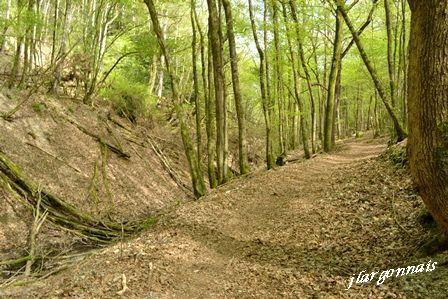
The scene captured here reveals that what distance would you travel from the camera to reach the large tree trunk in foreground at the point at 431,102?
11.5ft

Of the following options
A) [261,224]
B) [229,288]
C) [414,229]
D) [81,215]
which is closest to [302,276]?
[229,288]

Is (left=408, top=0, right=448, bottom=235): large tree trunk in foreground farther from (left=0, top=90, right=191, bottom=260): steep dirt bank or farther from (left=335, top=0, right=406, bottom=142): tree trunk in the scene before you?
(left=0, top=90, right=191, bottom=260): steep dirt bank

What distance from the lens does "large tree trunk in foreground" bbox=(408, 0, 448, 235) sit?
349 cm

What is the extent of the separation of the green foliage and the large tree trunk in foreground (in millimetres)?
17555

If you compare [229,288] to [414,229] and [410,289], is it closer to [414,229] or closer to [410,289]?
[410,289]

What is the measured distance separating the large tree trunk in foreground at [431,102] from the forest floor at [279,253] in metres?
1.07

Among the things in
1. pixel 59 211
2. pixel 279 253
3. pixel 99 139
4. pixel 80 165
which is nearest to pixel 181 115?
pixel 59 211

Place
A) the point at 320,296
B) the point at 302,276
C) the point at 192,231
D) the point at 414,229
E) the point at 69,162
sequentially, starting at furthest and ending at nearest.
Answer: the point at 69,162
the point at 192,231
the point at 414,229
the point at 302,276
the point at 320,296

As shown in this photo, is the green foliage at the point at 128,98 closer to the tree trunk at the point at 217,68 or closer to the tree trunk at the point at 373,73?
the tree trunk at the point at 217,68

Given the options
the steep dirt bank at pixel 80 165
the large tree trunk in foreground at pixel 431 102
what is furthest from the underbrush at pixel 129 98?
the large tree trunk in foreground at pixel 431 102

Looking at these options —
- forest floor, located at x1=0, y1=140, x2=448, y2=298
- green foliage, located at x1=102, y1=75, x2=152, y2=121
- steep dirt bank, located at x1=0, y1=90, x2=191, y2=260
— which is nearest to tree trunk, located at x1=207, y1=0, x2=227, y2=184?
forest floor, located at x1=0, y1=140, x2=448, y2=298

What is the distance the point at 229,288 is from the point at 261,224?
8.66 feet

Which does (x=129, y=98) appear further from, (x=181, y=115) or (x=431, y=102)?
(x=431, y=102)

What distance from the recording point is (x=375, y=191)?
24.1 feet
